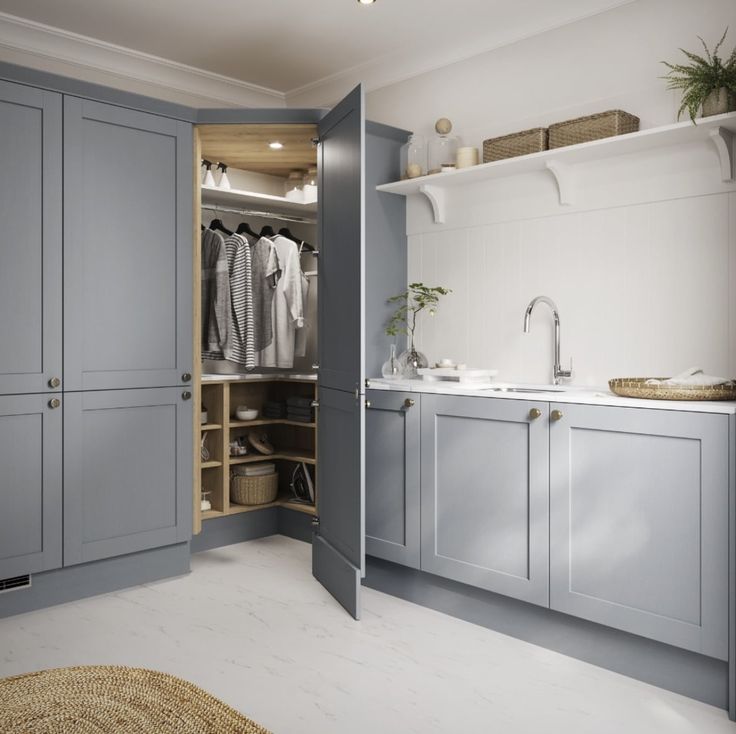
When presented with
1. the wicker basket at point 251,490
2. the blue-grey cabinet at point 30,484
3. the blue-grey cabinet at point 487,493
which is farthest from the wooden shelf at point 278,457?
the blue-grey cabinet at point 487,493

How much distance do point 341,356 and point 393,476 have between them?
1.88ft

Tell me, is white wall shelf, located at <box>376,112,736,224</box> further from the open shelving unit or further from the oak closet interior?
the open shelving unit

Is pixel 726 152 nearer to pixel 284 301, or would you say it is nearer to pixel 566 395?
pixel 566 395

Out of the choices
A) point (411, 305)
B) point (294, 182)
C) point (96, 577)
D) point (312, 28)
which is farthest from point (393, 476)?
point (312, 28)

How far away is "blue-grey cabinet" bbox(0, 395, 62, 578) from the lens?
289 centimetres

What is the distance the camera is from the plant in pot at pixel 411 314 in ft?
11.2

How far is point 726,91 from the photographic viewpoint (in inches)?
96.3

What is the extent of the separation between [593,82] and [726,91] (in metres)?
0.66

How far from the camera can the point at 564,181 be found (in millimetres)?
2990

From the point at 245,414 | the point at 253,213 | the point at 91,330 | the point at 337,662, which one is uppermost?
the point at 253,213

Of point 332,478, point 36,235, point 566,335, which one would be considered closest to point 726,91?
point 566,335

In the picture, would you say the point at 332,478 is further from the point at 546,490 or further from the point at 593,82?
the point at 593,82

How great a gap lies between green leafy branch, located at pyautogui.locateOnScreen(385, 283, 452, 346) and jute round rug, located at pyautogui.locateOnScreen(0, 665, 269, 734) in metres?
2.36

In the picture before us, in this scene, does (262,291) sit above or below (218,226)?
below
